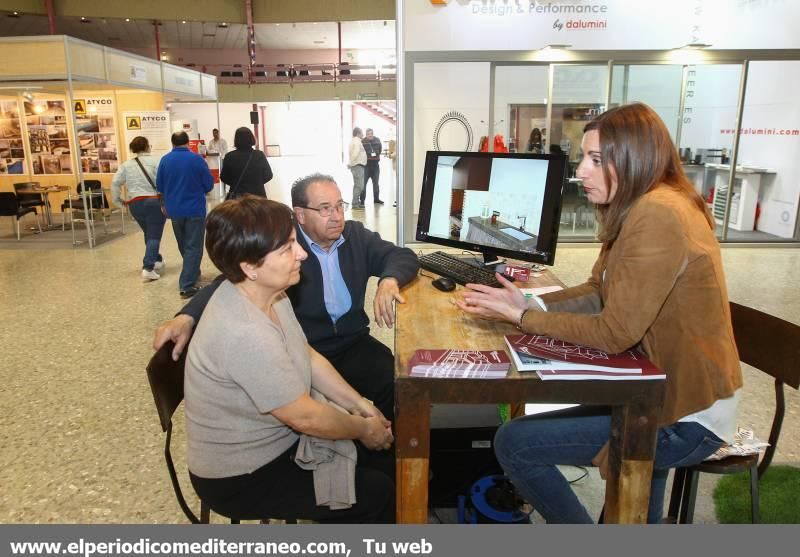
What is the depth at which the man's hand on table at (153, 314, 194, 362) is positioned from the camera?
63.6 inches

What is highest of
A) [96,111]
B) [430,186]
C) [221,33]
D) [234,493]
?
[221,33]

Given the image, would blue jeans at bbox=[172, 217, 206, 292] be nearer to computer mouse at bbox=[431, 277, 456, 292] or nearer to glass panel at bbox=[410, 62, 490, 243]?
glass panel at bbox=[410, 62, 490, 243]

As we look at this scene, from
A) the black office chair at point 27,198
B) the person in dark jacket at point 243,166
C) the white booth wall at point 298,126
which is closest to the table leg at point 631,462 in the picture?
the person in dark jacket at point 243,166

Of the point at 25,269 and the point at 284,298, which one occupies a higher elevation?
the point at 284,298

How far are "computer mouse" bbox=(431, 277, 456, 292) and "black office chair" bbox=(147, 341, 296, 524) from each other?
88 cm

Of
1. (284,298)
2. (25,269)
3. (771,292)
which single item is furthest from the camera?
(25,269)

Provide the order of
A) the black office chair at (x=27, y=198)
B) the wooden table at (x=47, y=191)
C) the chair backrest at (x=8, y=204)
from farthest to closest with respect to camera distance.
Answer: the wooden table at (x=47, y=191) < the black office chair at (x=27, y=198) < the chair backrest at (x=8, y=204)

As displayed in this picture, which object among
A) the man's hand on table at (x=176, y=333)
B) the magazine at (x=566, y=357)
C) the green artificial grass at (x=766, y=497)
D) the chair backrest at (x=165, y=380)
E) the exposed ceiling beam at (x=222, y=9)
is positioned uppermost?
the exposed ceiling beam at (x=222, y=9)

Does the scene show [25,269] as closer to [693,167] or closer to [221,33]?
[693,167]

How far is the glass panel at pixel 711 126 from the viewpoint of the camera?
693 centimetres

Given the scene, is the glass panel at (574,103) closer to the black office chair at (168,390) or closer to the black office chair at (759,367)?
the black office chair at (759,367)

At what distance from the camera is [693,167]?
762 cm
